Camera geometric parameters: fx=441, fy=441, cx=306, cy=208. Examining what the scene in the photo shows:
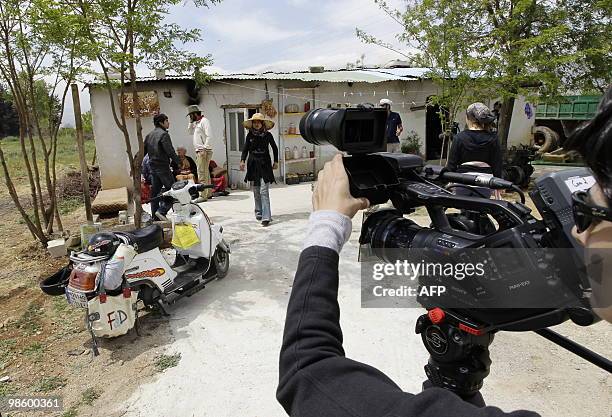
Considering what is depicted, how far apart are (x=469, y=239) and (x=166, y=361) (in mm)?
2628

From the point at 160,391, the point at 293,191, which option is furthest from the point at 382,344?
the point at 293,191

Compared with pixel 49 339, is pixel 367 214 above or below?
above

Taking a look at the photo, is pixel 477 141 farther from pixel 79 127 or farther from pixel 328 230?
pixel 79 127

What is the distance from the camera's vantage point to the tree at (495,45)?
8125mm

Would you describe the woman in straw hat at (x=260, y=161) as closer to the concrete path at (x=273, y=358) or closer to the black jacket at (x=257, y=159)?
the black jacket at (x=257, y=159)

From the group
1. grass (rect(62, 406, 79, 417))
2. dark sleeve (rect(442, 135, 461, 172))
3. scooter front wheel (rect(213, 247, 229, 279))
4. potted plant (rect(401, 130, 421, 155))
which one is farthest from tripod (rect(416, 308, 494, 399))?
potted plant (rect(401, 130, 421, 155))

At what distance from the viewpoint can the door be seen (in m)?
9.84

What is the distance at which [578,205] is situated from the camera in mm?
809

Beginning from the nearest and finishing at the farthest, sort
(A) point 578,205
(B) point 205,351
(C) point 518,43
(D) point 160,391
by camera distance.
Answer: (A) point 578,205
(D) point 160,391
(B) point 205,351
(C) point 518,43

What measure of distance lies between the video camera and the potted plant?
10.9 m

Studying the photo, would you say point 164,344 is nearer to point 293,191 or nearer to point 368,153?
point 368,153

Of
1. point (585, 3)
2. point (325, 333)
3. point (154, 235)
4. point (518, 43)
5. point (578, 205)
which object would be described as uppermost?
point (585, 3)

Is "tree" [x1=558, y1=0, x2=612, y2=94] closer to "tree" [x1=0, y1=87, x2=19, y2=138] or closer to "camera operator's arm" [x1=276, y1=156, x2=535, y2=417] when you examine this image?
"camera operator's arm" [x1=276, y1=156, x2=535, y2=417]

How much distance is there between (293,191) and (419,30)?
4133 mm
